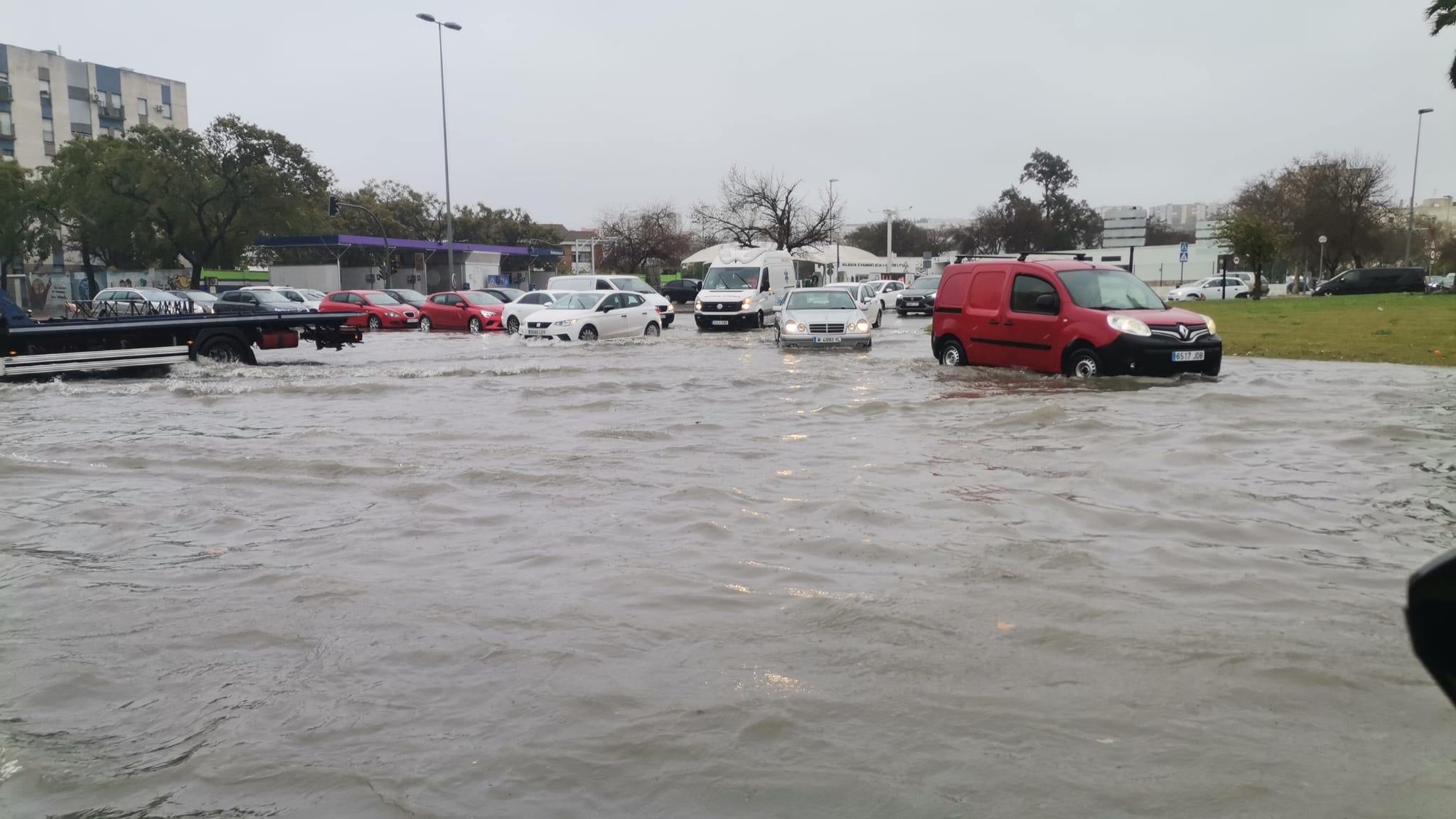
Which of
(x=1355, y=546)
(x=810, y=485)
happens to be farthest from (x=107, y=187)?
(x=1355, y=546)

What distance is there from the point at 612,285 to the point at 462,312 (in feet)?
16.5

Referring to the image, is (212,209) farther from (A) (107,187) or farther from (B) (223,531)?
(B) (223,531)

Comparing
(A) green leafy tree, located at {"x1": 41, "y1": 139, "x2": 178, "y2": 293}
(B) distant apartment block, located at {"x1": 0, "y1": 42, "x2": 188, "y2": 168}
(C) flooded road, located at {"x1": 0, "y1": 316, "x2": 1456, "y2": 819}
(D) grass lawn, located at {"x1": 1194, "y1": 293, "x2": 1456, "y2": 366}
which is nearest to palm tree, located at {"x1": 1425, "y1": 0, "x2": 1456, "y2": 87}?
(D) grass lawn, located at {"x1": 1194, "y1": 293, "x2": 1456, "y2": 366}

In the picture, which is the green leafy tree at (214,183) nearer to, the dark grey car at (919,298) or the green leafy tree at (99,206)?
the green leafy tree at (99,206)

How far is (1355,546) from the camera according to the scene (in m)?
5.90

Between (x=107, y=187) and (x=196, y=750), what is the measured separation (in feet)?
194

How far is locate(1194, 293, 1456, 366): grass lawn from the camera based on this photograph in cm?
1694

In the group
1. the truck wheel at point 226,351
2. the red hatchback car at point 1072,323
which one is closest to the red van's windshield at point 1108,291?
the red hatchback car at point 1072,323

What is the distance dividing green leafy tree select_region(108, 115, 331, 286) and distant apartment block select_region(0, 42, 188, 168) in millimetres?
26634

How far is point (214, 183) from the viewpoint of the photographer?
175ft

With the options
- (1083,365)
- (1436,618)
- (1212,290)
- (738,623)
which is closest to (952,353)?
(1083,365)

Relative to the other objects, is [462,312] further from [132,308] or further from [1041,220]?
[1041,220]

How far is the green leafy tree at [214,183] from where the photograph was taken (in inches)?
2072

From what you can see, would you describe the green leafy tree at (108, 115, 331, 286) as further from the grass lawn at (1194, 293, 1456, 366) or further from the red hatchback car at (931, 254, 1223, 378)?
the red hatchback car at (931, 254, 1223, 378)
